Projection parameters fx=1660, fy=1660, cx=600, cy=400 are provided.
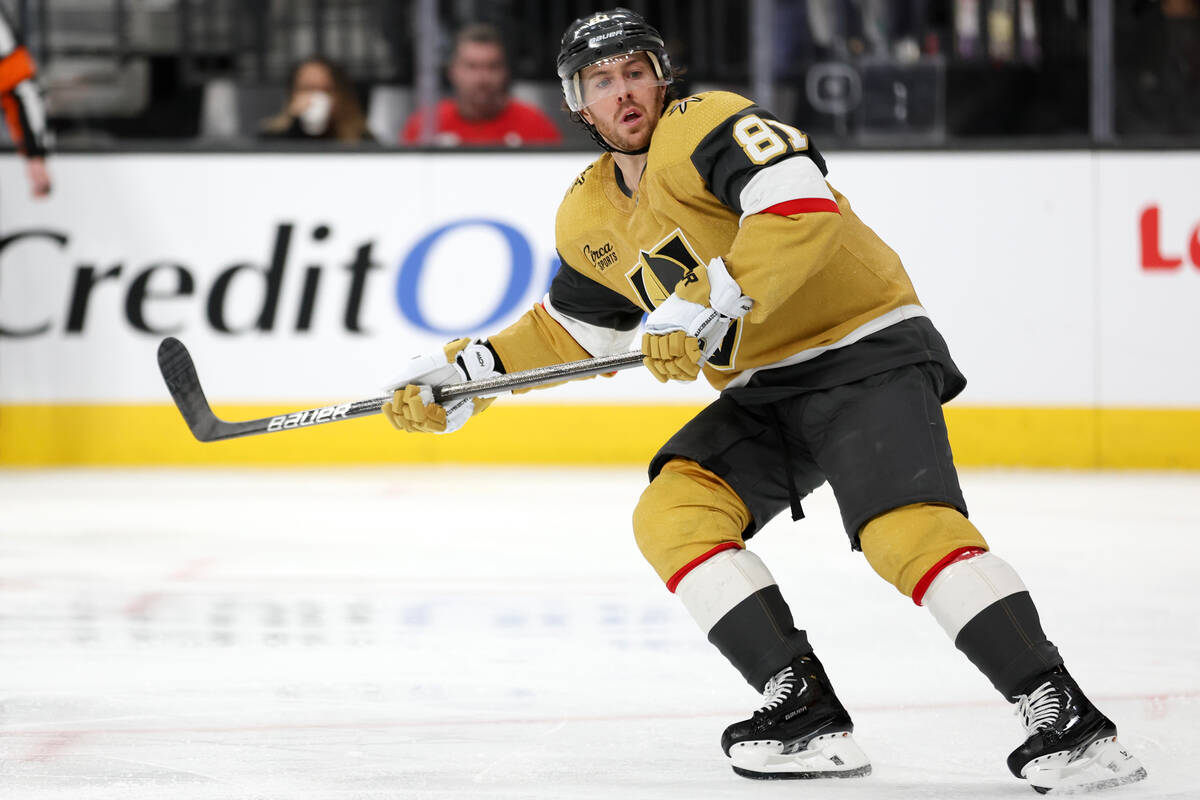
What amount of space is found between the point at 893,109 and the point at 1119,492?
1.55m

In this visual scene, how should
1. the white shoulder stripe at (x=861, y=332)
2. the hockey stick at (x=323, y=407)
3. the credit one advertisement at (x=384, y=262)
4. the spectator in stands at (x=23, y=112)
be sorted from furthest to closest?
the spectator in stands at (x=23, y=112)
the credit one advertisement at (x=384, y=262)
the hockey stick at (x=323, y=407)
the white shoulder stripe at (x=861, y=332)

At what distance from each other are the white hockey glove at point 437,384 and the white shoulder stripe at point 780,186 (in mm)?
623

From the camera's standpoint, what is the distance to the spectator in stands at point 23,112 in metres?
5.70

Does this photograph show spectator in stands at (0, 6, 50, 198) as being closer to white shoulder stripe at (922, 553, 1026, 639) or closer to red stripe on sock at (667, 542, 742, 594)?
red stripe on sock at (667, 542, 742, 594)

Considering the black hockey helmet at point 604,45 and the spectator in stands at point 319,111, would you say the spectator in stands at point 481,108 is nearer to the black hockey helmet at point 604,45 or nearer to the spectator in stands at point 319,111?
the spectator in stands at point 319,111

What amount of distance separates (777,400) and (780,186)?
1.07 feet

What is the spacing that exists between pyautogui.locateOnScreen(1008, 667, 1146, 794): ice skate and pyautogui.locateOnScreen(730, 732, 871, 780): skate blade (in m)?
0.20

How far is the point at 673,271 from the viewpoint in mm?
2279

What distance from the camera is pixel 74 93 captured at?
19.1ft

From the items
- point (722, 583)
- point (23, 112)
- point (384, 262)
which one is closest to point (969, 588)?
point (722, 583)

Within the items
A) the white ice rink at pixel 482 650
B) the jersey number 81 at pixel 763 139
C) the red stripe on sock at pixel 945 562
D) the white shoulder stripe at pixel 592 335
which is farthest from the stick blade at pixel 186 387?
the red stripe on sock at pixel 945 562

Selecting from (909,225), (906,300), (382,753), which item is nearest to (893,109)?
(909,225)

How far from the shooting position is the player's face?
7.44 ft

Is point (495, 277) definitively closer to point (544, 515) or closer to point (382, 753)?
point (544, 515)
